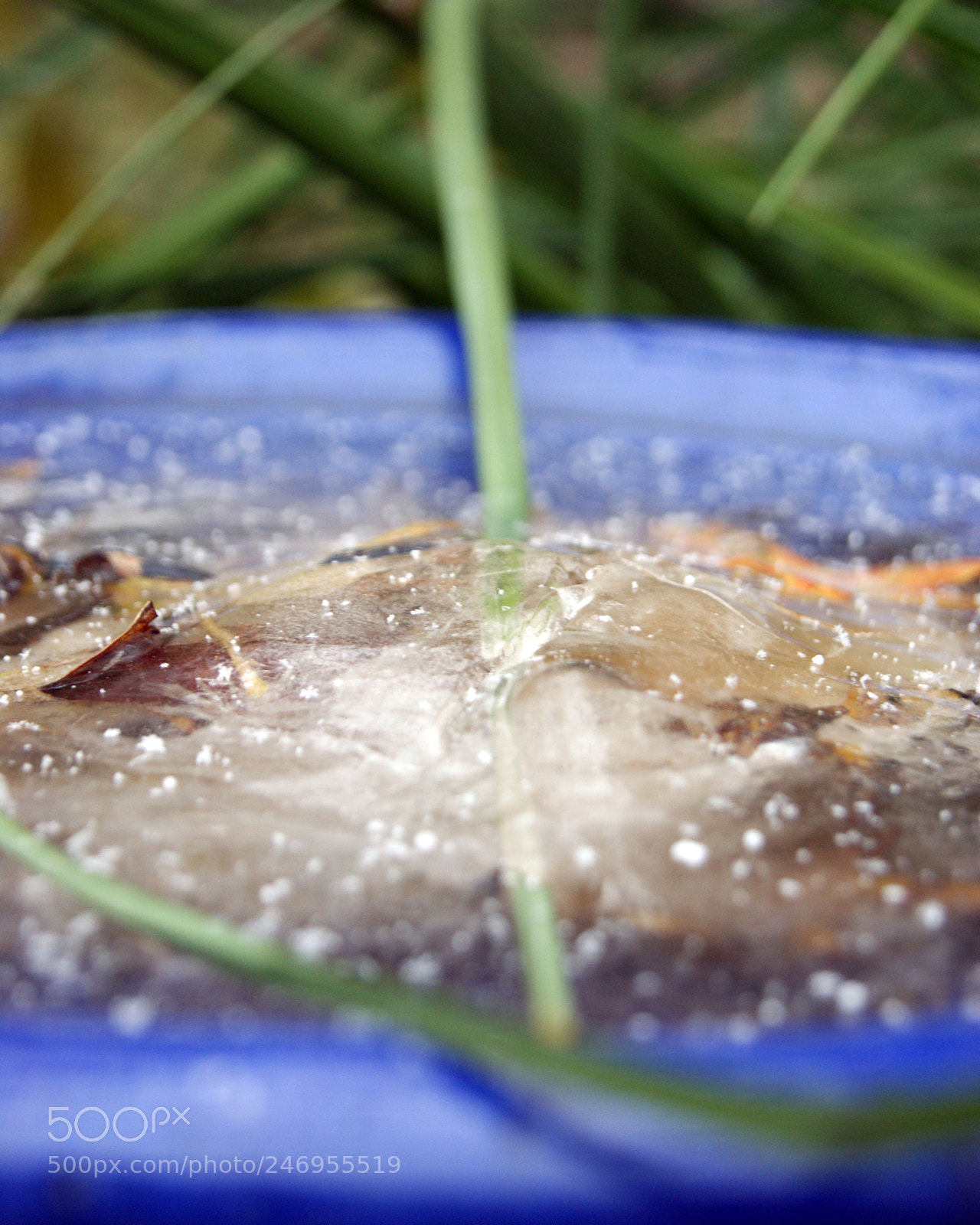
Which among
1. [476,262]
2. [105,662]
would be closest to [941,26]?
[476,262]

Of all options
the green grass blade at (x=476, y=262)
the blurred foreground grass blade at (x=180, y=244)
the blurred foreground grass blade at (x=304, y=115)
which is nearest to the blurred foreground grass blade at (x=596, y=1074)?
the green grass blade at (x=476, y=262)

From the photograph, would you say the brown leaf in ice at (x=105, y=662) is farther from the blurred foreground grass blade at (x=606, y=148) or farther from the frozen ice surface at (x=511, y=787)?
the blurred foreground grass blade at (x=606, y=148)

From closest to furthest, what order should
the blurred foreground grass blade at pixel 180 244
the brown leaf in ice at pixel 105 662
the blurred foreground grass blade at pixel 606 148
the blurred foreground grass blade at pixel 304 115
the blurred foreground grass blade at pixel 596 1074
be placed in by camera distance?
the blurred foreground grass blade at pixel 596 1074, the brown leaf in ice at pixel 105 662, the blurred foreground grass blade at pixel 304 115, the blurred foreground grass blade at pixel 606 148, the blurred foreground grass blade at pixel 180 244

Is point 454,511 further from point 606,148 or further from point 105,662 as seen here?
point 606,148

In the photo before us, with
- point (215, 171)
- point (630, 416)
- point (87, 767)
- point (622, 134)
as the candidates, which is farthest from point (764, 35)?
point (87, 767)

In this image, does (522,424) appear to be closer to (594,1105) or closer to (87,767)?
(87,767)

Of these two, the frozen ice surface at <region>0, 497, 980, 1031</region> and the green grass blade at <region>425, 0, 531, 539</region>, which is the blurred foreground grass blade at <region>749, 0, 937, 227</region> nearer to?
the green grass blade at <region>425, 0, 531, 539</region>

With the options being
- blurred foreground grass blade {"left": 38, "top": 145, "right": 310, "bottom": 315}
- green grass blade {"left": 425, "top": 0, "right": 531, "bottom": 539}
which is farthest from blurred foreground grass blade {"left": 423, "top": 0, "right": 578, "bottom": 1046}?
blurred foreground grass blade {"left": 38, "top": 145, "right": 310, "bottom": 315}
